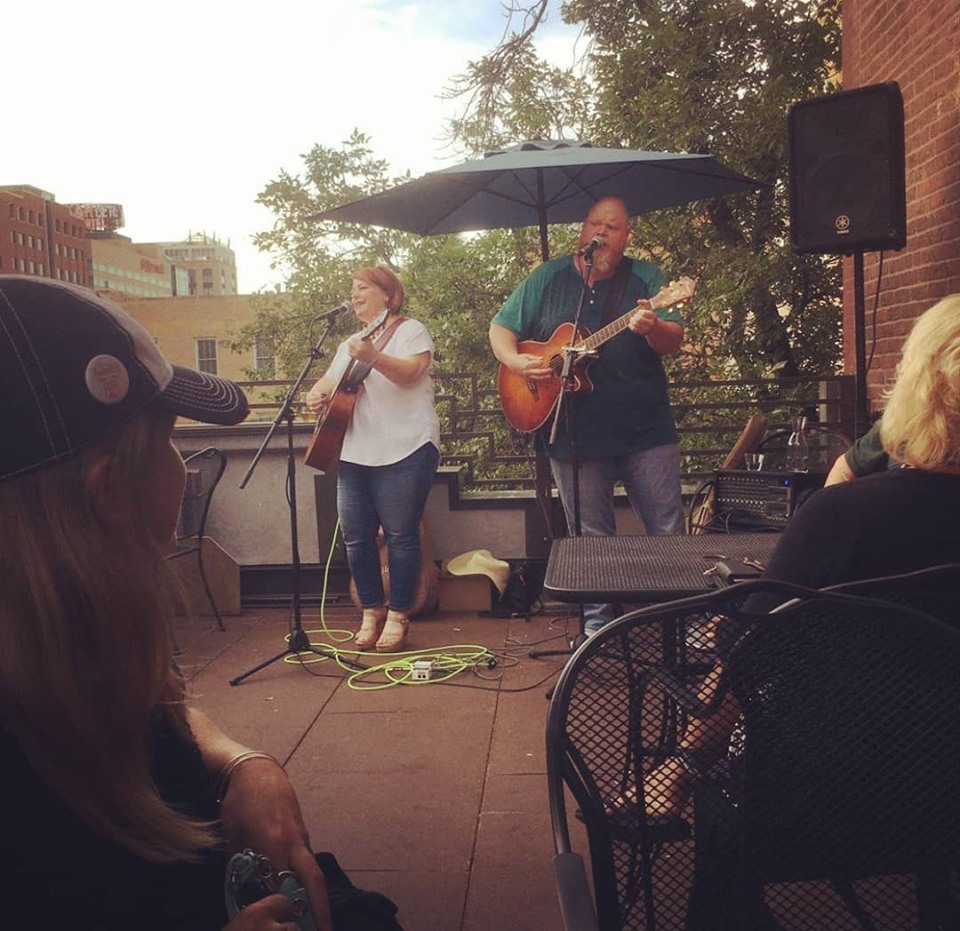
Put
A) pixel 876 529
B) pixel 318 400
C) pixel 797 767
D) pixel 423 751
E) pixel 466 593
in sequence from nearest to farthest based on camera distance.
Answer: pixel 797 767 → pixel 876 529 → pixel 423 751 → pixel 318 400 → pixel 466 593

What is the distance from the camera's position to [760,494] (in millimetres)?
4473

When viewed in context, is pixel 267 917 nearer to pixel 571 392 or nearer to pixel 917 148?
pixel 571 392

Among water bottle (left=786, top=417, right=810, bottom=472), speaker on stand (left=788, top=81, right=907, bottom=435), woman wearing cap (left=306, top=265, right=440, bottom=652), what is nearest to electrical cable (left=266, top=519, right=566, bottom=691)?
woman wearing cap (left=306, top=265, right=440, bottom=652)

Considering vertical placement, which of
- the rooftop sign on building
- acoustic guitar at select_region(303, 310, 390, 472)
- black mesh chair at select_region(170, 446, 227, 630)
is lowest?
black mesh chair at select_region(170, 446, 227, 630)

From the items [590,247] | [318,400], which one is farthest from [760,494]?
[318,400]

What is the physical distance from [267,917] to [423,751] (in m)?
2.55

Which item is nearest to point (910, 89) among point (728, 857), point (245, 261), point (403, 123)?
point (728, 857)

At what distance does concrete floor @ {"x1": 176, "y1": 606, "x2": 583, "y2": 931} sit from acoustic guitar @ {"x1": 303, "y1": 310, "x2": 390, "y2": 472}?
989 millimetres

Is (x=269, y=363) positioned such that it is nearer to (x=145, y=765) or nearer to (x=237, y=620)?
(x=237, y=620)

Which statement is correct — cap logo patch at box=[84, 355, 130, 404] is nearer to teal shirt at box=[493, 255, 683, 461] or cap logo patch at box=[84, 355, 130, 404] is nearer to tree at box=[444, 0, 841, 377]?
teal shirt at box=[493, 255, 683, 461]

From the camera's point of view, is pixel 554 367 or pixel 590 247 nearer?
pixel 590 247

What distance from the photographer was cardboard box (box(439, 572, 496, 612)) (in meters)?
5.61

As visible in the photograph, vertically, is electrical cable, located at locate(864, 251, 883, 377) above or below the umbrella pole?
below

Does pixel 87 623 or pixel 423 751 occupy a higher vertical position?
pixel 87 623
